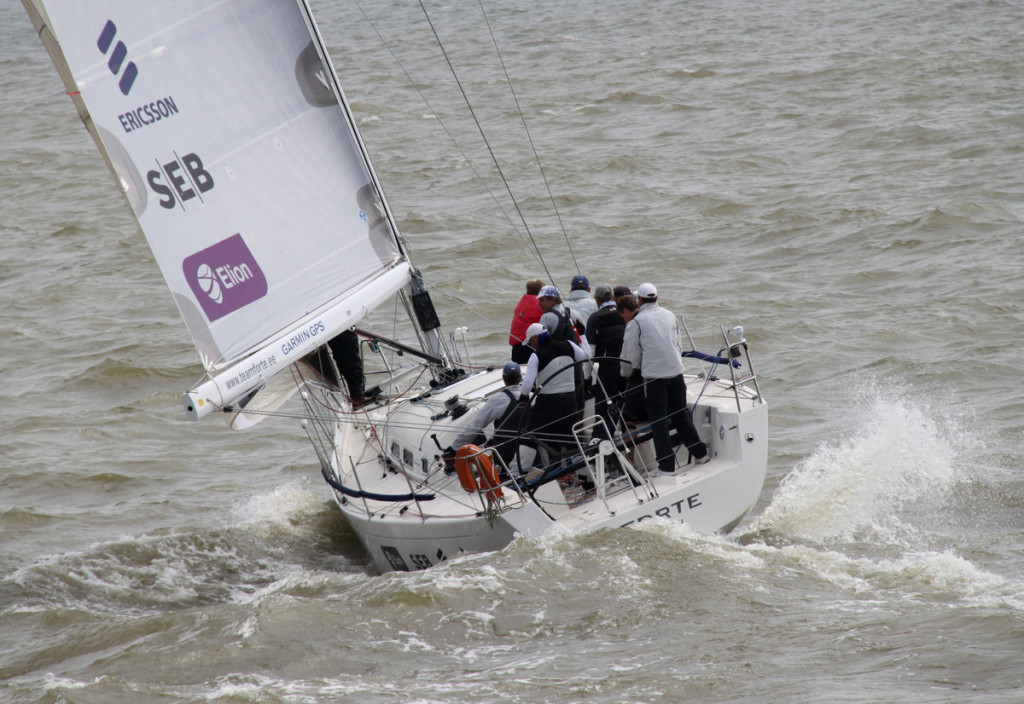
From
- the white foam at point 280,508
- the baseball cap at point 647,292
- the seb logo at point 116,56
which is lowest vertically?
the white foam at point 280,508

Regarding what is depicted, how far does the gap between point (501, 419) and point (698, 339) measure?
5.30 meters

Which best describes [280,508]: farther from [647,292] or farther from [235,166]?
[647,292]

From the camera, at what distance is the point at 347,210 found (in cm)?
877

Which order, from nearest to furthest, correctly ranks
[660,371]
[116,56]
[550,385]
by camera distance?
1. [116,56]
2. [550,385]
3. [660,371]

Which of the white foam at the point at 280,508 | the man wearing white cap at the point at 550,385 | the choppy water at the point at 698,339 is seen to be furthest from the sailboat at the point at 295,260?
the white foam at the point at 280,508

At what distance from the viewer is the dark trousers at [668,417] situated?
8.02 meters

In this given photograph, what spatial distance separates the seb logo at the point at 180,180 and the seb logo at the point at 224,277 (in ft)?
1.24

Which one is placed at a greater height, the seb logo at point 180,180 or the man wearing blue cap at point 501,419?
the seb logo at point 180,180

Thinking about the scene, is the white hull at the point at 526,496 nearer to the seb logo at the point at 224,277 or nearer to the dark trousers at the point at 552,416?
the dark trousers at the point at 552,416

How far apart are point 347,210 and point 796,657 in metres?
4.63

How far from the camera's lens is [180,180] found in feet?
26.3

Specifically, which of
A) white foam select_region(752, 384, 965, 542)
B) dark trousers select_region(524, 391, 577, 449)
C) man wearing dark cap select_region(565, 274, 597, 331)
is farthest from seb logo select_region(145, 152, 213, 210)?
white foam select_region(752, 384, 965, 542)

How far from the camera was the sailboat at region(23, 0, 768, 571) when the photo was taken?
25.0 feet

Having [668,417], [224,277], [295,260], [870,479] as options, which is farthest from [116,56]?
[870,479]
